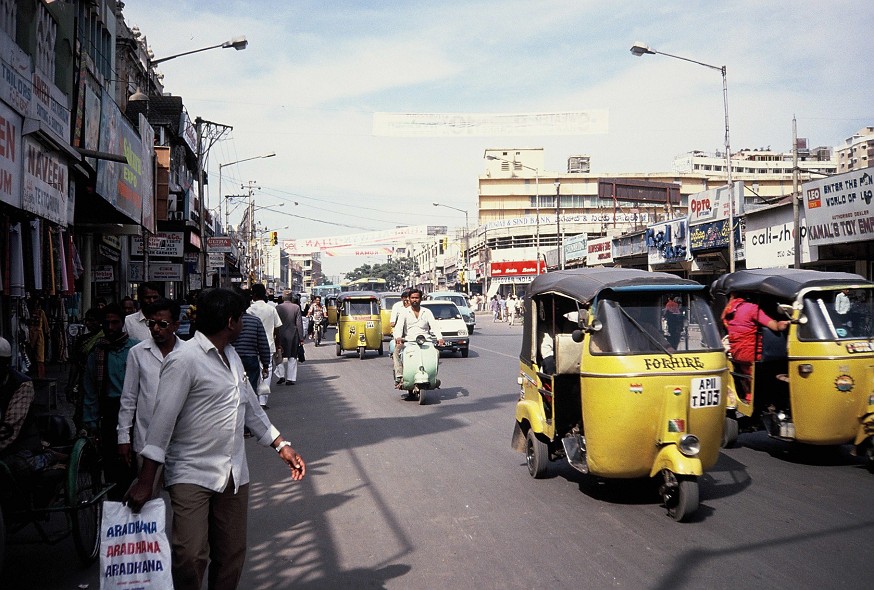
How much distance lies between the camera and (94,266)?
21.4m

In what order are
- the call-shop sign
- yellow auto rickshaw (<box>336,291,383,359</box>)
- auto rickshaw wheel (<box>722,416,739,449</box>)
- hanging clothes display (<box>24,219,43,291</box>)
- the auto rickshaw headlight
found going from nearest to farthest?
the auto rickshaw headlight, auto rickshaw wheel (<box>722,416,739,449</box>), hanging clothes display (<box>24,219,43,291</box>), the call-shop sign, yellow auto rickshaw (<box>336,291,383,359</box>)

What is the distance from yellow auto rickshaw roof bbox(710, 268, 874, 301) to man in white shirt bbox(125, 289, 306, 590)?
6.56m

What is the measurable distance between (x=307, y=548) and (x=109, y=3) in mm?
21322

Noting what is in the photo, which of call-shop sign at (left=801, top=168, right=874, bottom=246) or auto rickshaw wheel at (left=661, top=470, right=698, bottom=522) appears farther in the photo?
call-shop sign at (left=801, top=168, right=874, bottom=246)

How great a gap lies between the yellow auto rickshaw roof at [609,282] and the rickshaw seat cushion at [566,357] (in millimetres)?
436

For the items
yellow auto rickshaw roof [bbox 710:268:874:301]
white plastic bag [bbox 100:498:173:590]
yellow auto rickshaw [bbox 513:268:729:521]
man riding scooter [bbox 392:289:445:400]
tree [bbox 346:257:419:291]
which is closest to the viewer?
white plastic bag [bbox 100:498:173:590]

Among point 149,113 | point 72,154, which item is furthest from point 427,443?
point 149,113

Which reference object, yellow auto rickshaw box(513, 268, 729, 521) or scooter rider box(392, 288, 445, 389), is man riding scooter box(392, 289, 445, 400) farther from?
yellow auto rickshaw box(513, 268, 729, 521)

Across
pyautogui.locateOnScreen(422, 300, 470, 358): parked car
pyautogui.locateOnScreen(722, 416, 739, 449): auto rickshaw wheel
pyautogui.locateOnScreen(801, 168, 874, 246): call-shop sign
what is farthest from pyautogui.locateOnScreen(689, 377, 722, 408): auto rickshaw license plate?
pyautogui.locateOnScreen(422, 300, 470, 358): parked car

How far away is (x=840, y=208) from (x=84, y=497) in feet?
66.5

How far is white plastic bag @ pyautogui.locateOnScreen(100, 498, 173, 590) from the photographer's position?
376 centimetres

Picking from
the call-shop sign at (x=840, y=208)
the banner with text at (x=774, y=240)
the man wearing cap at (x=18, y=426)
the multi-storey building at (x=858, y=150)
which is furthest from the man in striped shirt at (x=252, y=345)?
the multi-storey building at (x=858, y=150)

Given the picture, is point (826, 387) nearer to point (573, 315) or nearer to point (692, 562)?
point (573, 315)

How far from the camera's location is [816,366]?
803 centimetres
